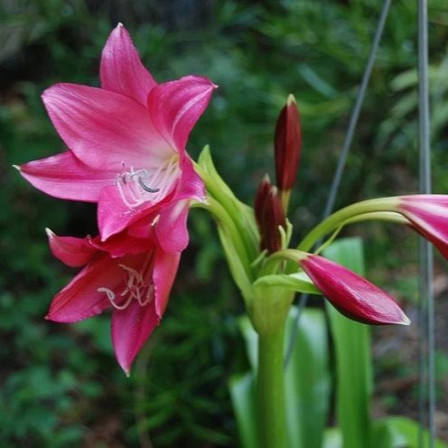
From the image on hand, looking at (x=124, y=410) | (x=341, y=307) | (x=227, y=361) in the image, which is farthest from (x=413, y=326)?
(x=341, y=307)

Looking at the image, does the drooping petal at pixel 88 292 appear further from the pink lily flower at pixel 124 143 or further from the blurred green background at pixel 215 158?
the blurred green background at pixel 215 158

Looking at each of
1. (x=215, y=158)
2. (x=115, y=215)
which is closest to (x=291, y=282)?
(x=115, y=215)

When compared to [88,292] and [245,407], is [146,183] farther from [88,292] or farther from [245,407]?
[245,407]

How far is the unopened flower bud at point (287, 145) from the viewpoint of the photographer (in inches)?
27.1

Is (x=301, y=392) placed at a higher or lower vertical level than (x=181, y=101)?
lower

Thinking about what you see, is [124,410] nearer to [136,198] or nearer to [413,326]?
[413,326]

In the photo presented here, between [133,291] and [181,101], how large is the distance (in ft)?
0.53

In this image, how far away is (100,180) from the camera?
611 mm

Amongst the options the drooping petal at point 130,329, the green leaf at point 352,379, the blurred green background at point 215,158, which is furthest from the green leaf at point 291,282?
the blurred green background at point 215,158

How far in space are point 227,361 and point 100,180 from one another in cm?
116

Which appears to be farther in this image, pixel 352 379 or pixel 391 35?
pixel 391 35

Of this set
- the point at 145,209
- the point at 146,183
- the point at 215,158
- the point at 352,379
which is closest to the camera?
the point at 145,209

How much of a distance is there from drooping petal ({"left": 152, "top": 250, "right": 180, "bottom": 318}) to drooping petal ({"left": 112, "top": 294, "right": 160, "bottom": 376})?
0.04 m

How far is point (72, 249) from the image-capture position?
59 centimetres
